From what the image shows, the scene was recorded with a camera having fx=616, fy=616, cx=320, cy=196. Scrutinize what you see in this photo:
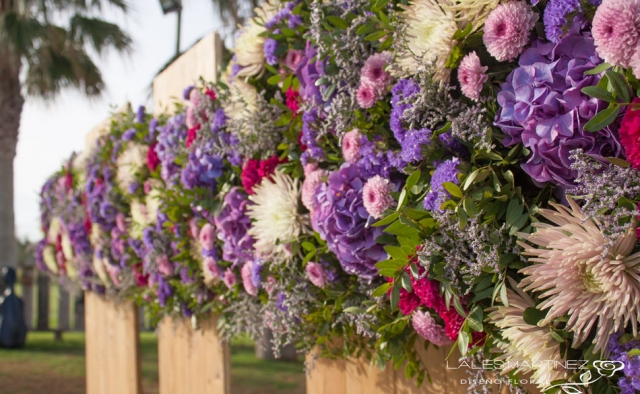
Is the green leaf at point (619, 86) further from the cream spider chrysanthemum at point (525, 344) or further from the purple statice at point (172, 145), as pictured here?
the purple statice at point (172, 145)

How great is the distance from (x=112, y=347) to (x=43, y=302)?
6180 mm

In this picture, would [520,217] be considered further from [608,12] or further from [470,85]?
[608,12]

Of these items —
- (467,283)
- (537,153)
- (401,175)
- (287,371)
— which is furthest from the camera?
(287,371)

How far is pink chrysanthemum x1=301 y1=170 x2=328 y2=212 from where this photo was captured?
1.58m

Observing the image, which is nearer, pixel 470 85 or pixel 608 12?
pixel 608 12

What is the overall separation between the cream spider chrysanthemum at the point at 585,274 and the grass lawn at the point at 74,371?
202 inches

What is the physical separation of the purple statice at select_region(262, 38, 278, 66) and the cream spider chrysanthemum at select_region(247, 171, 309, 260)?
0.33 m

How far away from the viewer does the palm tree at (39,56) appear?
7.70 meters

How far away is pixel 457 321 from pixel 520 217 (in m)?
0.28

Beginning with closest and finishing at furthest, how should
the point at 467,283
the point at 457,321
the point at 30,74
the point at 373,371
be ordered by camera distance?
the point at 467,283 < the point at 457,321 < the point at 373,371 < the point at 30,74

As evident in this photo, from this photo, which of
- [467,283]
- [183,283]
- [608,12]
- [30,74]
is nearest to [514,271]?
[467,283]

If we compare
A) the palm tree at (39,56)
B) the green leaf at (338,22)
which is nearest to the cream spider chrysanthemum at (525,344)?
the green leaf at (338,22)

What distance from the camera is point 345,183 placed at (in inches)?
57.8

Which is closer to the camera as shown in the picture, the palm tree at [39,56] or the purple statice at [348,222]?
the purple statice at [348,222]
